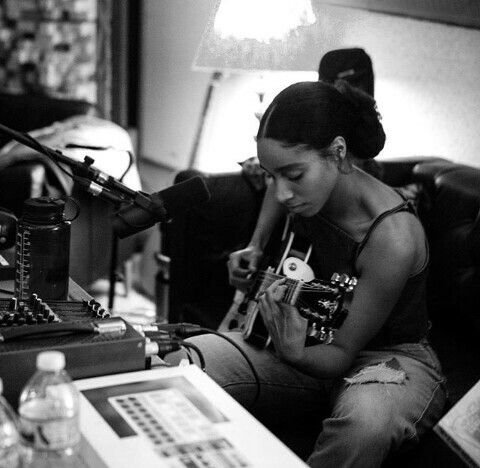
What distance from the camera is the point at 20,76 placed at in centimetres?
443

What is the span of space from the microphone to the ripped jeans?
0.54 metres

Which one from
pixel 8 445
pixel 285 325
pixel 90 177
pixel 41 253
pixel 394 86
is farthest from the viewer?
pixel 394 86

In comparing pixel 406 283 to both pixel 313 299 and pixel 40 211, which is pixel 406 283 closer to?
pixel 313 299

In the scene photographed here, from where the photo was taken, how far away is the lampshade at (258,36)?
2.32 m

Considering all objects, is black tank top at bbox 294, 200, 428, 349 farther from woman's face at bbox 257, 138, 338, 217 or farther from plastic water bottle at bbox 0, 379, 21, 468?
plastic water bottle at bbox 0, 379, 21, 468

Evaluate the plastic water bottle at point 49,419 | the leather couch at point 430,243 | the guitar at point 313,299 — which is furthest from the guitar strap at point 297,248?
the plastic water bottle at point 49,419

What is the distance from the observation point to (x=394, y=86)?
3.03 metres

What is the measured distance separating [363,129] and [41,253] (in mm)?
782

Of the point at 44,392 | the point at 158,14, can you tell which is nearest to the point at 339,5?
the point at 158,14

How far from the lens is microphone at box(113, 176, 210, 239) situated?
1.40 meters

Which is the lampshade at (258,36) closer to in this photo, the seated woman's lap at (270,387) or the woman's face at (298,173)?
the woman's face at (298,173)

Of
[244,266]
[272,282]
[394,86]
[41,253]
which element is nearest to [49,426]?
[41,253]

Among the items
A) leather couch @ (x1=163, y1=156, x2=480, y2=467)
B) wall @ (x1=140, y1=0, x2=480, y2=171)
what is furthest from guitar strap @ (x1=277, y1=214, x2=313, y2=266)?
wall @ (x1=140, y1=0, x2=480, y2=171)

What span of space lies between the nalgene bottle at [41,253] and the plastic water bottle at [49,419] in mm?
545
